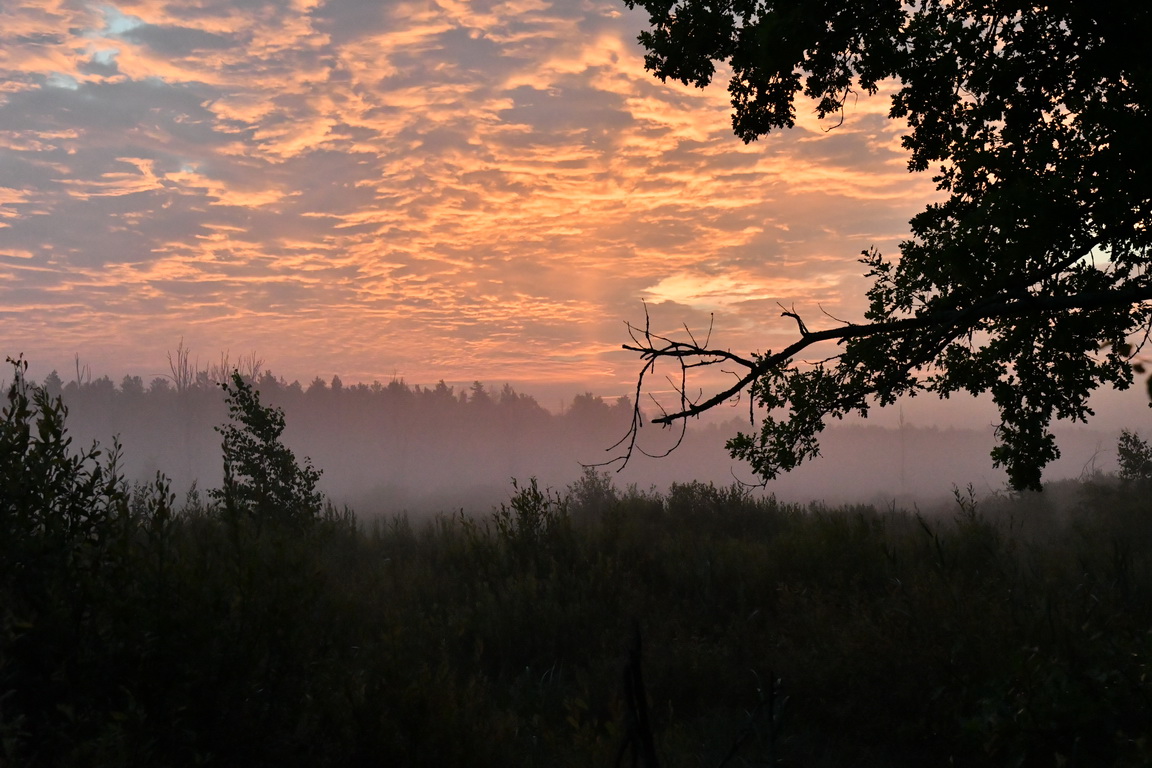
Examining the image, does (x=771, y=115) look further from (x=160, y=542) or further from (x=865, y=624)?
(x=160, y=542)

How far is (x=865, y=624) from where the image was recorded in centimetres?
667

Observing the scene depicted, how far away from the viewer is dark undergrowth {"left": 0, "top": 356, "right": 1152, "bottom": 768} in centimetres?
384

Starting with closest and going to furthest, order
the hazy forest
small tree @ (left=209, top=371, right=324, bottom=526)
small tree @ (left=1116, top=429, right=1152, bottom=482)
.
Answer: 1. small tree @ (left=209, top=371, right=324, bottom=526)
2. small tree @ (left=1116, top=429, right=1152, bottom=482)
3. the hazy forest

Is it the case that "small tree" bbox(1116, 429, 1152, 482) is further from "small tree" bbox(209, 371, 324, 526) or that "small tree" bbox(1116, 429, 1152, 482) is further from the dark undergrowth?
"small tree" bbox(209, 371, 324, 526)

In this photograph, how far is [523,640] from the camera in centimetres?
777

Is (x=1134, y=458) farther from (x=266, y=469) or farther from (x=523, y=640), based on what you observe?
(x=266, y=469)

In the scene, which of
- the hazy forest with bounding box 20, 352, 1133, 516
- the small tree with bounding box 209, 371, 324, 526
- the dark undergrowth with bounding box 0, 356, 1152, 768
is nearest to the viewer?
the dark undergrowth with bounding box 0, 356, 1152, 768

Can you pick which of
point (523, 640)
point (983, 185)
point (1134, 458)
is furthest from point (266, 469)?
point (1134, 458)

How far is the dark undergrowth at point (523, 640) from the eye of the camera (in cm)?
384

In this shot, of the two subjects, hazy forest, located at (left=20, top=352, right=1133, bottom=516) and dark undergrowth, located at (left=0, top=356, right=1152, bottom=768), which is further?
hazy forest, located at (left=20, top=352, right=1133, bottom=516)

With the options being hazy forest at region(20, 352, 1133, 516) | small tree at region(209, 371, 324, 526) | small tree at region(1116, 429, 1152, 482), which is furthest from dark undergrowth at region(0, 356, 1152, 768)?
hazy forest at region(20, 352, 1133, 516)

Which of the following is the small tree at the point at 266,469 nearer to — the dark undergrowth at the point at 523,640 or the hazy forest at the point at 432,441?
the dark undergrowth at the point at 523,640

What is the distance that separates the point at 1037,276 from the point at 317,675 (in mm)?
5741

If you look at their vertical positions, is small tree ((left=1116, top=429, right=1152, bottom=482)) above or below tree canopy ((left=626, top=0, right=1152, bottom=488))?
below
